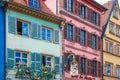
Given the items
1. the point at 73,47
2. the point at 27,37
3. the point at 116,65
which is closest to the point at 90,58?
the point at 73,47

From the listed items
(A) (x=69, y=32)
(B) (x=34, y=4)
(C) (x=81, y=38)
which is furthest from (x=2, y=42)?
(C) (x=81, y=38)

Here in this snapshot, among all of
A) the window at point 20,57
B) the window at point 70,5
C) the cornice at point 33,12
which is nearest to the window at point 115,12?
the window at point 70,5

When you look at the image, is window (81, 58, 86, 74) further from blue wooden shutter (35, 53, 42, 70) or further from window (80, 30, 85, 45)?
blue wooden shutter (35, 53, 42, 70)

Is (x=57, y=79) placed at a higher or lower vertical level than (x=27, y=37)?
lower

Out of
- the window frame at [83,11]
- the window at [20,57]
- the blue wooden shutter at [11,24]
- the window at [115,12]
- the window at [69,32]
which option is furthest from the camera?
the window at [115,12]

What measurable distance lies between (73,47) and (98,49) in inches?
269

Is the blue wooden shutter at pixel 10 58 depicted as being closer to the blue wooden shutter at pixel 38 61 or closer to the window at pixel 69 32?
the blue wooden shutter at pixel 38 61

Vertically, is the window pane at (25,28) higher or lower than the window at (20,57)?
higher

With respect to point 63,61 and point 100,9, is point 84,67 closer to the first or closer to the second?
point 63,61

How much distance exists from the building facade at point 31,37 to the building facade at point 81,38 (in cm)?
135

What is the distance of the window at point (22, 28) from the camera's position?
30.2 meters

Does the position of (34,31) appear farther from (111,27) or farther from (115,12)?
(115,12)

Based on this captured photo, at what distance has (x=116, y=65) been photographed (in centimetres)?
4725

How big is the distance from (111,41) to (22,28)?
1897 centimetres
